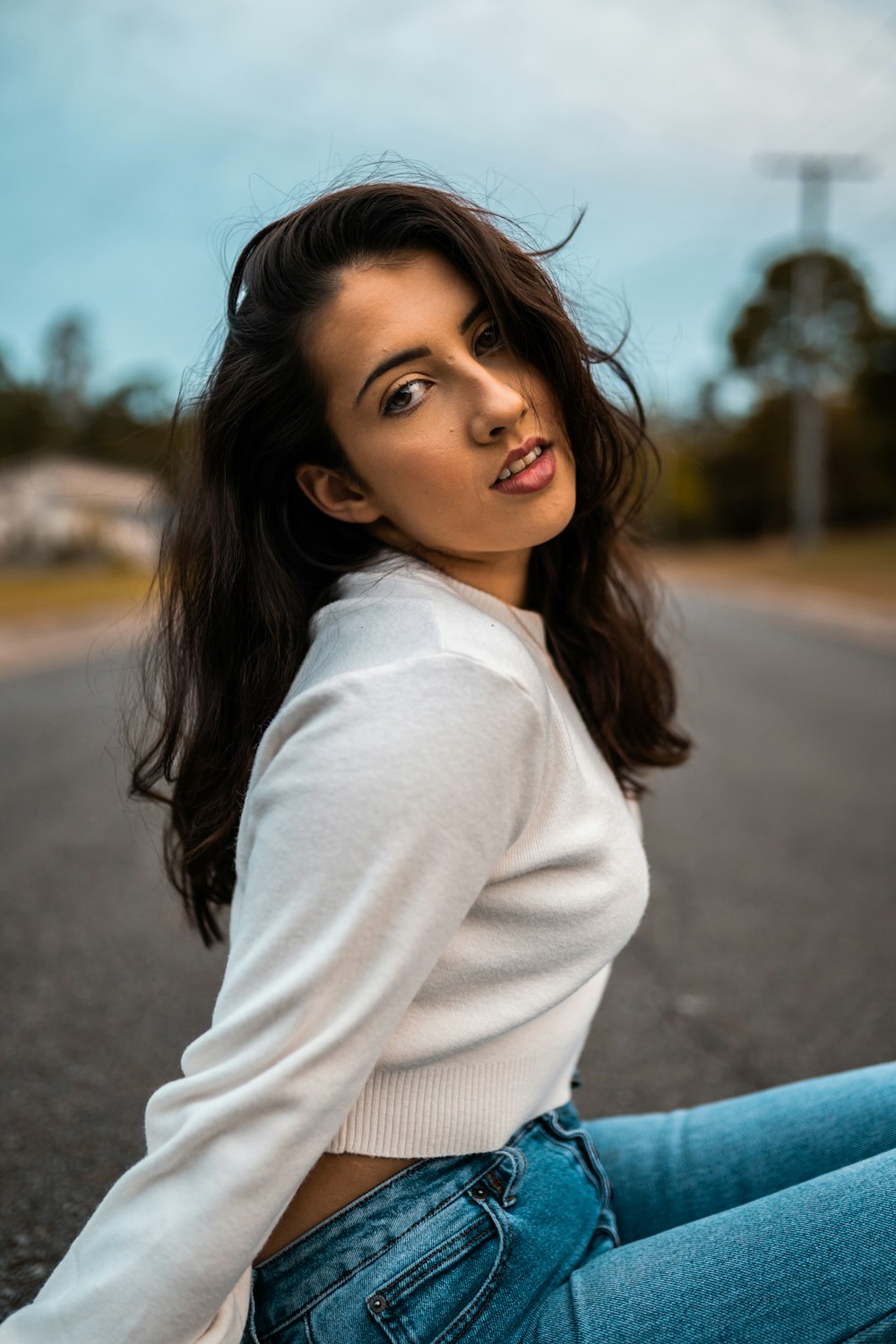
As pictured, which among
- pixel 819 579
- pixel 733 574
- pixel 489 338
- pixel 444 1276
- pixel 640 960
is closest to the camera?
pixel 444 1276

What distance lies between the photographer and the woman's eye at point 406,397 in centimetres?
155

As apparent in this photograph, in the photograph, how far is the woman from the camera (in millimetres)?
1104

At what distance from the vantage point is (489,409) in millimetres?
1541

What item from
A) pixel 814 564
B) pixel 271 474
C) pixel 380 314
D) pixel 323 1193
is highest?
pixel 380 314

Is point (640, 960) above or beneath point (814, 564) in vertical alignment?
above

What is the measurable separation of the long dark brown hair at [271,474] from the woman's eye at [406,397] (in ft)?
0.34

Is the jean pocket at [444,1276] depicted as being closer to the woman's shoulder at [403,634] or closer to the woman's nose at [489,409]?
the woman's shoulder at [403,634]

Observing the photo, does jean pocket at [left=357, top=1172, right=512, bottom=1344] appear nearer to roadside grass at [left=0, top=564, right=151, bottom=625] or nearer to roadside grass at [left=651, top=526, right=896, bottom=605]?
roadside grass at [left=0, top=564, right=151, bottom=625]

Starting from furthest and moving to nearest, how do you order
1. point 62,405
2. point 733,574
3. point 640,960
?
point 62,405, point 733,574, point 640,960

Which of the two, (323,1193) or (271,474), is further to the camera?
(271,474)

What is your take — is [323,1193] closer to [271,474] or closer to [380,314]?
[271,474]

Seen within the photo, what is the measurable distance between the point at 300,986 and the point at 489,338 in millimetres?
955

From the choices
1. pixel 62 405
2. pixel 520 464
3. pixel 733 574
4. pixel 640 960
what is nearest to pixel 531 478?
pixel 520 464

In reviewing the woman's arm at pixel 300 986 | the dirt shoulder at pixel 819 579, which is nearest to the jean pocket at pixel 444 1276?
the woman's arm at pixel 300 986
